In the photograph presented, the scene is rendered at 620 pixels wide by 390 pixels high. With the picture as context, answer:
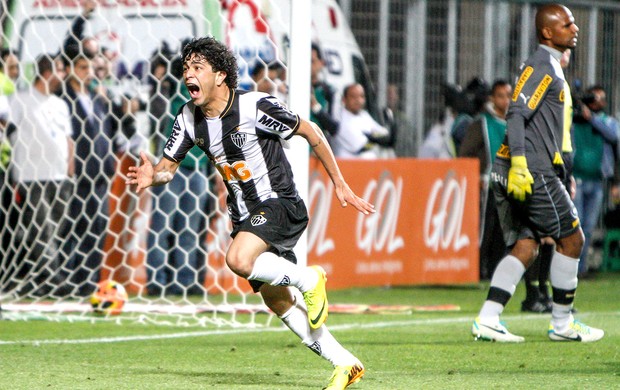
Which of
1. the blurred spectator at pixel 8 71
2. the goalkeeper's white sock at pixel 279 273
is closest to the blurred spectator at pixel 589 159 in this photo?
the blurred spectator at pixel 8 71

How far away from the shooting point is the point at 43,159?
35.6 feet

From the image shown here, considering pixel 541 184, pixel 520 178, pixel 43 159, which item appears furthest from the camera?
pixel 43 159

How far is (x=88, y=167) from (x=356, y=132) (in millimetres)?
3072

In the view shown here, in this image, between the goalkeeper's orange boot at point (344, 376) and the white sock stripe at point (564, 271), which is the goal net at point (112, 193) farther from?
the goalkeeper's orange boot at point (344, 376)

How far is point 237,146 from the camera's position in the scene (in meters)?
6.28

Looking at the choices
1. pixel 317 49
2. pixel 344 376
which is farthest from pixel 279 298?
A: pixel 317 49

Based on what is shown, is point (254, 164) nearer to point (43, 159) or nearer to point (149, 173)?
point (149, 173)

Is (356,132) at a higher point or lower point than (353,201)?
lower

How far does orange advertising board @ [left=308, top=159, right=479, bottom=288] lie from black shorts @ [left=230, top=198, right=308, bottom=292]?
5.39 m

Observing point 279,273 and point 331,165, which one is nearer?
point 279,273

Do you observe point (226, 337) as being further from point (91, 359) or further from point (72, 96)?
point (72, 96)

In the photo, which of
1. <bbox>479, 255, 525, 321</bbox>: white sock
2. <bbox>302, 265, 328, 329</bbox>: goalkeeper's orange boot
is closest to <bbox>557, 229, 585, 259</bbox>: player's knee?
<bbox>479, 255, 525, 321</bbox>: white sock

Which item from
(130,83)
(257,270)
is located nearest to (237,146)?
(257,270)

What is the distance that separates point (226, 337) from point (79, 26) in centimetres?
426
